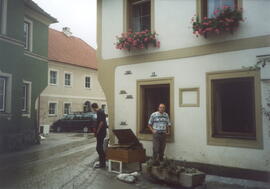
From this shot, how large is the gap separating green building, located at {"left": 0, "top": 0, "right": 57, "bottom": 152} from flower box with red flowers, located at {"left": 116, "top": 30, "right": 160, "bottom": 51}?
4568 mm

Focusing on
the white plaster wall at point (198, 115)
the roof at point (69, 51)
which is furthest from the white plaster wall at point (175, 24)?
the roof at point (69, 51)

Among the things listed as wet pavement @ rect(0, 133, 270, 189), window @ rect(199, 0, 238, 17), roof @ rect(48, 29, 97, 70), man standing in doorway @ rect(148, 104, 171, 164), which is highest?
roof @ rect(48, 29, 97, 70)

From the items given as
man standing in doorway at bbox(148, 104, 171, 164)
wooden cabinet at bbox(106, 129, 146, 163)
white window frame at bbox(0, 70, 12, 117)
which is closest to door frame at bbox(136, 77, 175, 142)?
man standing in doorway at bbox(148, 104, 171, 164)

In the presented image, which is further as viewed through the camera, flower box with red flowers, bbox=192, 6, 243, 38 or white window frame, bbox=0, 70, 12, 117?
white window frame, bbox=0, 70, 12, 117

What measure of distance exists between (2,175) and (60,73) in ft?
62.8

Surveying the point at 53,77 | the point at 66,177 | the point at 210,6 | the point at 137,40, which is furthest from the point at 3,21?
the point at 53,77

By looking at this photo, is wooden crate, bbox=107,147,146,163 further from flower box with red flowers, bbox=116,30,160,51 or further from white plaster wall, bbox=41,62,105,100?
white plaster wall, bbox=41,62,105,100

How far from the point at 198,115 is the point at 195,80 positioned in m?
0.90

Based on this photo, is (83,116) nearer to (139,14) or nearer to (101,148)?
(139,14)

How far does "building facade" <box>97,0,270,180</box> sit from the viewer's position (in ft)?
21.4

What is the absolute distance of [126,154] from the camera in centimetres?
707

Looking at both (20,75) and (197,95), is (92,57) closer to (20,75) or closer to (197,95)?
(20,75)

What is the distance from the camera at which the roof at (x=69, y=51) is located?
2261 cm

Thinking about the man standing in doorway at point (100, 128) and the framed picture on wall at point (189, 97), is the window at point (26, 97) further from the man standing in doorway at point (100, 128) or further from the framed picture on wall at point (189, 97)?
the framed picture on wall at point (189, 97)
